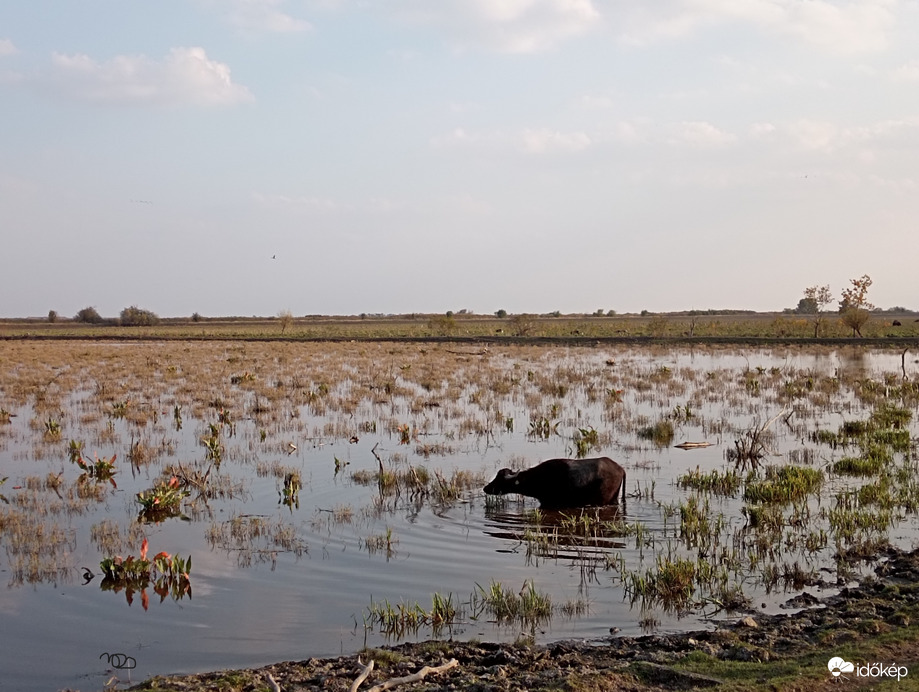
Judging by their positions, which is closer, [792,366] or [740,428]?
[740,428]

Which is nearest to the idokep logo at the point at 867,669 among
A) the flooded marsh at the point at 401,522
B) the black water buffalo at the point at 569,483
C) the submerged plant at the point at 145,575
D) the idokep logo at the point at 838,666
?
A: the idokep logo at the point at 838,666

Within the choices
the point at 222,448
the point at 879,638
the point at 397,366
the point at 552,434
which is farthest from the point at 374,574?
the point at 397,366

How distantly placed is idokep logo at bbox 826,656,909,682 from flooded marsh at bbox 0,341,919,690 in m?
1.60

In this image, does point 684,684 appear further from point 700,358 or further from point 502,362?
point 700,358

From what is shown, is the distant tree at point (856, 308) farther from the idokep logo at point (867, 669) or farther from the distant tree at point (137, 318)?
the distant tree at point (137, 318)

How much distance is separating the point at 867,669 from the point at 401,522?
6.27 m

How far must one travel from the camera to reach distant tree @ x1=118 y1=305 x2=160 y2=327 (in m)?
116

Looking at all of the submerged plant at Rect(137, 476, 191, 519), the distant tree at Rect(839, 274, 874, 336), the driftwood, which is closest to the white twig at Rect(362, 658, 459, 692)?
the submerged plant at Rect(137, 476, 191, 519)

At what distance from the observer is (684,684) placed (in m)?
5.14

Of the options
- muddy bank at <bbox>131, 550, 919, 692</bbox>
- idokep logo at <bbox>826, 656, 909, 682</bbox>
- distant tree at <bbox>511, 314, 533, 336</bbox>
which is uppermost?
distant tree at <bbox>511, 314, 533, 336</bbox>

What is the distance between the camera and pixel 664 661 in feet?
18.2

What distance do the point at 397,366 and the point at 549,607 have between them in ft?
99.8

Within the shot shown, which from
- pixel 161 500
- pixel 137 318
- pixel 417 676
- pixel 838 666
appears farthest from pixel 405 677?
pixel 137 318

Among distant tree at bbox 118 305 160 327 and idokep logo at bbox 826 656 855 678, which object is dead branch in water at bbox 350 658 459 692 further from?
distant tree at bbox 118 305 160 327
